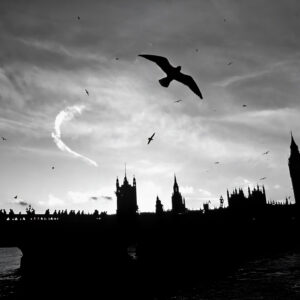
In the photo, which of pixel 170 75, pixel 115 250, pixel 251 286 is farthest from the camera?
pixel 115 250

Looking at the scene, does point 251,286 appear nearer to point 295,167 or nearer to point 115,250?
point 115,250

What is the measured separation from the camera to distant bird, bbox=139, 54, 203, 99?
645 cm

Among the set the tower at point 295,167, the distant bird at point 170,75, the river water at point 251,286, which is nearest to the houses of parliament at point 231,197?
the tower at point 295,167

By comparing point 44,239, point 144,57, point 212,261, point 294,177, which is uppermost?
point 294,177

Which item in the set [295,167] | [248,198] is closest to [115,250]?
[248,198]

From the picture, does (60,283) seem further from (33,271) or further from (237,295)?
(237,295)

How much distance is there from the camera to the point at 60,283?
36688 millimetres

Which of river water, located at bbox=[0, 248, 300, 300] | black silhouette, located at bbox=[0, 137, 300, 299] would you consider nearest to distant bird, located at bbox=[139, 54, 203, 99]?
river water, located at bbox=[0, 248, 300, 300]

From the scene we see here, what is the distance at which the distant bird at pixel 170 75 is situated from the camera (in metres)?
6.45

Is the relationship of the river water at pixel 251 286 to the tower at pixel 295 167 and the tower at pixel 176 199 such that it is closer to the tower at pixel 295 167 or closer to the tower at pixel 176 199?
the tower at pixel 176 199

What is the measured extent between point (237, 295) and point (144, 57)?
2595cm

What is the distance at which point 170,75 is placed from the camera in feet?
22.0

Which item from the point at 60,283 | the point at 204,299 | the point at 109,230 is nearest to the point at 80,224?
the point at 109,230

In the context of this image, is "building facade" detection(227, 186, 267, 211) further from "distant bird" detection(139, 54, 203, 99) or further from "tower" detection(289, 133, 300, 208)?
"distant bird" detection(139, 54, 203, 99)
